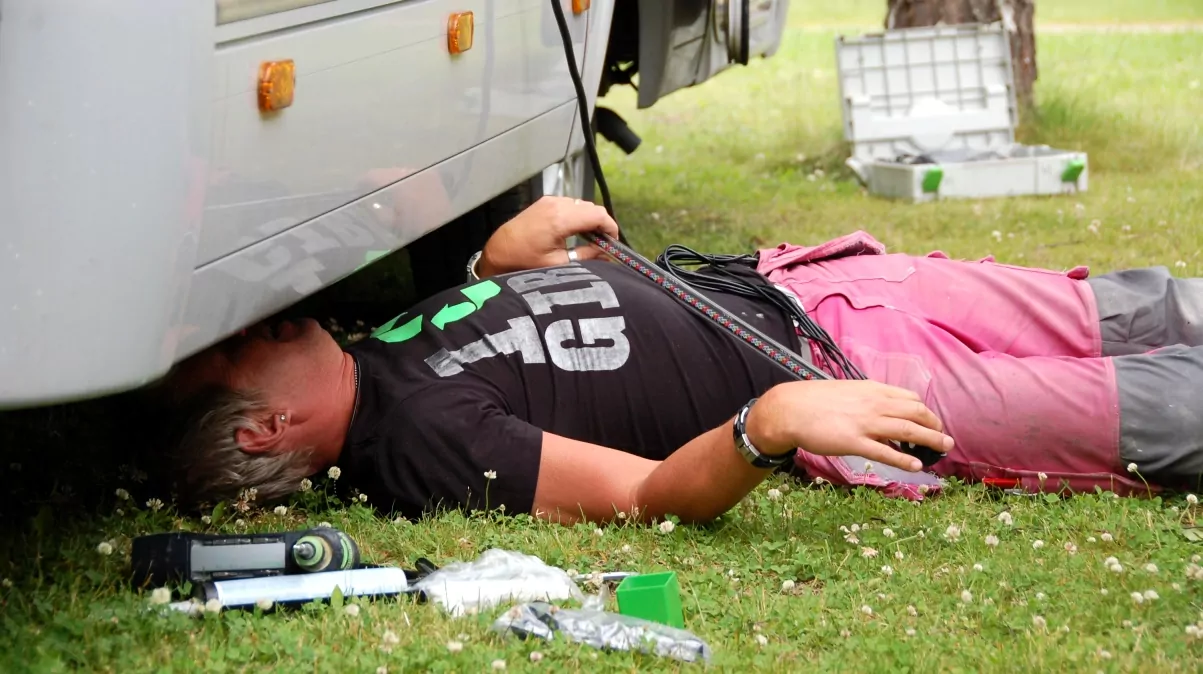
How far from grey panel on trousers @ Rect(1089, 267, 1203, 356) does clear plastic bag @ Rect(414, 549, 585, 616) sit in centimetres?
159

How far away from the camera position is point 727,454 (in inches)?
105

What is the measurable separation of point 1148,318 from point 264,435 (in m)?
2.13

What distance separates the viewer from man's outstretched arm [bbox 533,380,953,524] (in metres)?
2.54

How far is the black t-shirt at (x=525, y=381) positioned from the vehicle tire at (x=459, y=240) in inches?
40.0

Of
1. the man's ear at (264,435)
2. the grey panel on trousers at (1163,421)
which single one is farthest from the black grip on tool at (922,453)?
the man's ear at (264,435)

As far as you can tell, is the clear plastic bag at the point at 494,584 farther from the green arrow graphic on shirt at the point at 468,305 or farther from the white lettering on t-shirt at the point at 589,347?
the green arrow graphic on shirt at the point at 468,305

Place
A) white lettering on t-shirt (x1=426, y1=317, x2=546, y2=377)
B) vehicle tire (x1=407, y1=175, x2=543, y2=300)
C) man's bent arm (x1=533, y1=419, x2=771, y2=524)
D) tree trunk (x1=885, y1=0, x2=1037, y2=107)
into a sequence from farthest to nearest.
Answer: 1. tree trunk (x1=885, y1=0, x2=1037, y2=107)
2. vehicle tire (x1=407, y1=175, x2=543, y2=300)
3. white lettering on t-shirt (x1=426, y1=317, x2=546, y2=377)
4. man's bent arm (x1=533, y1=419, x2=771, y2=524)

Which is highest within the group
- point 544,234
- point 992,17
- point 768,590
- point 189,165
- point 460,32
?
point 460,32

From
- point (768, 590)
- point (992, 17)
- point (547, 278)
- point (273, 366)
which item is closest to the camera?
point (768, 590)

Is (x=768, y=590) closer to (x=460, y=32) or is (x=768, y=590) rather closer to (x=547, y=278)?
(x=547, y=278)

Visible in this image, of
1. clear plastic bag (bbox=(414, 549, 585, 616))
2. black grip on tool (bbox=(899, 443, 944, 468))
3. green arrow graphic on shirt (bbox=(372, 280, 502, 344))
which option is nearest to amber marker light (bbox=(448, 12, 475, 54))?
green arrow graphic on shirt (bbox=(372, 280, 502, 344))

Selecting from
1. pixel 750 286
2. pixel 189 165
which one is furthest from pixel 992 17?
pixel 189 165

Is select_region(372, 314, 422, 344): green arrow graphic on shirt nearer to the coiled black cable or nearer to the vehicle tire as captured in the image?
the coiled black cable

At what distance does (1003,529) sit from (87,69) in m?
2.03
